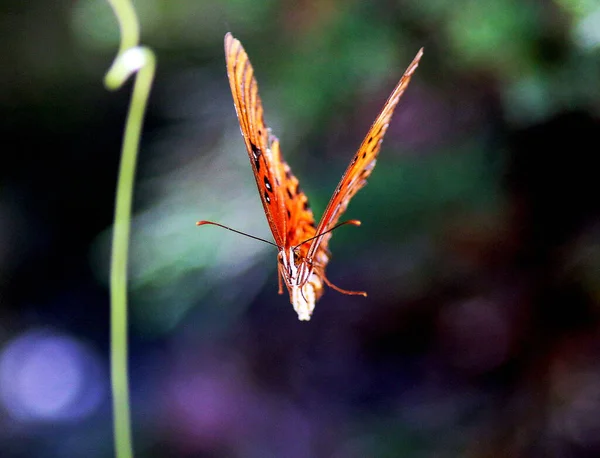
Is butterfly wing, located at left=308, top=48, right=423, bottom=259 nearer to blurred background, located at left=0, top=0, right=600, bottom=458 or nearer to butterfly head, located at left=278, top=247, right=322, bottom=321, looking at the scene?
butterfly head, located at left=278, top=247, right=322, bottom=321

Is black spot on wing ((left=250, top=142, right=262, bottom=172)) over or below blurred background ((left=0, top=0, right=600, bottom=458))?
below

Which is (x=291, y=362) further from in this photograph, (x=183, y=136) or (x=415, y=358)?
(x=183, y=136)

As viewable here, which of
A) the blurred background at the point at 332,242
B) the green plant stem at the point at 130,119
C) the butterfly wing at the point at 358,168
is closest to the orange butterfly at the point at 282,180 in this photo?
the butterfly wing at the point at 358,168

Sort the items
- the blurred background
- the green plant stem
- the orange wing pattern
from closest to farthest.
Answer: the orange wing pattern < the green plant stem < the blurred background

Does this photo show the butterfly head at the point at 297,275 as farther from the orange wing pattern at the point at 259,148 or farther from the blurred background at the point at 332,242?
the blurred background at the point at 332,242

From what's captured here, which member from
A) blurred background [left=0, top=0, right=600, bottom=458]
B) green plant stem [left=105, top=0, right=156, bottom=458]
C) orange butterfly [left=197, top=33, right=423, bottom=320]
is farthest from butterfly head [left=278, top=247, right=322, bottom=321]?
blurred background [left=0, top=0, right=600, bottom=458]

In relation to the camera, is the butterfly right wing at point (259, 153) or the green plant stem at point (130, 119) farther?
the green plant stem at point (130, 119)

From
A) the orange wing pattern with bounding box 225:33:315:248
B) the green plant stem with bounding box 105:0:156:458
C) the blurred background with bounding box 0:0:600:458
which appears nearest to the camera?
the orange wing pattern with bounding box 225:33:315:248

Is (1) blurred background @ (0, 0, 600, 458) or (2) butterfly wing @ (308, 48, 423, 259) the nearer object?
(2) butterfly wing @ (308, 48, 423, 259)
